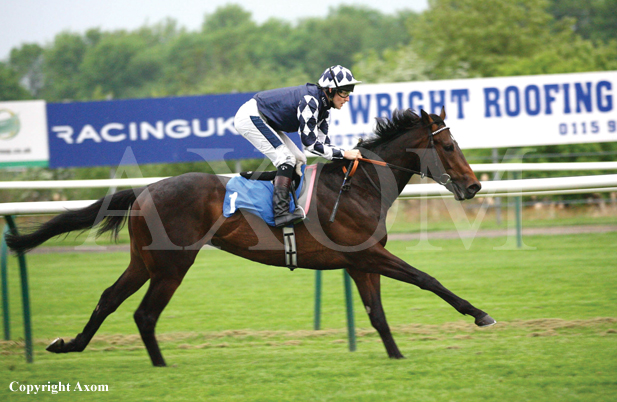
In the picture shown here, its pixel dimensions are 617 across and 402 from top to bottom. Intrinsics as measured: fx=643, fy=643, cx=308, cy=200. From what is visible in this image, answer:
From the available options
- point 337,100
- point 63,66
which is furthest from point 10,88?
point 337,100

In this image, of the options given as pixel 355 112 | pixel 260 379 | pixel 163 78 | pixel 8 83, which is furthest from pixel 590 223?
pixel 163 78

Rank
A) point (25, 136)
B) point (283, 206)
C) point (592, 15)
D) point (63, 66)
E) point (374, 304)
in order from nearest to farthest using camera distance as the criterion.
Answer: point (283, 206) < point (374, 304) < point (25, 136) < point (592, 15) < point (63, 66)

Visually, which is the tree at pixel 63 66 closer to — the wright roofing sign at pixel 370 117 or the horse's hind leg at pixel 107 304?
the wright roofing sign at pixel 370 117

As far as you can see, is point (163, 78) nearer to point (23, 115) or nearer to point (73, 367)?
point (23, 115)

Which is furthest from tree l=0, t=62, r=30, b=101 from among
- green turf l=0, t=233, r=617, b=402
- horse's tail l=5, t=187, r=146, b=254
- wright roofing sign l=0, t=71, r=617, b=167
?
horse's tail l=5, t=187, r=146, b=254

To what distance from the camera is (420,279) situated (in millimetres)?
4125

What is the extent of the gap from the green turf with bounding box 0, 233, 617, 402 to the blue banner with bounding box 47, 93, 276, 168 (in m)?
3.63

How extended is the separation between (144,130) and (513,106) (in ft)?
22.4

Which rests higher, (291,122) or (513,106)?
(513,106)

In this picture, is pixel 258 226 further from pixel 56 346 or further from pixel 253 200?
pixel 56 346

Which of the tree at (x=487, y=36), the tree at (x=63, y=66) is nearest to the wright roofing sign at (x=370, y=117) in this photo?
the tree at (x=487, y=36)

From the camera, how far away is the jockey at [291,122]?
4.23 m

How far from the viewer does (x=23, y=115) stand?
12.0 meters

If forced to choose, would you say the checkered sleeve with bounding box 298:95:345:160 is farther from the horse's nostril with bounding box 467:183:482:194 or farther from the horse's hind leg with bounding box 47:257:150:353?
the horse's hind leg with bounding box 47:257:150:353
